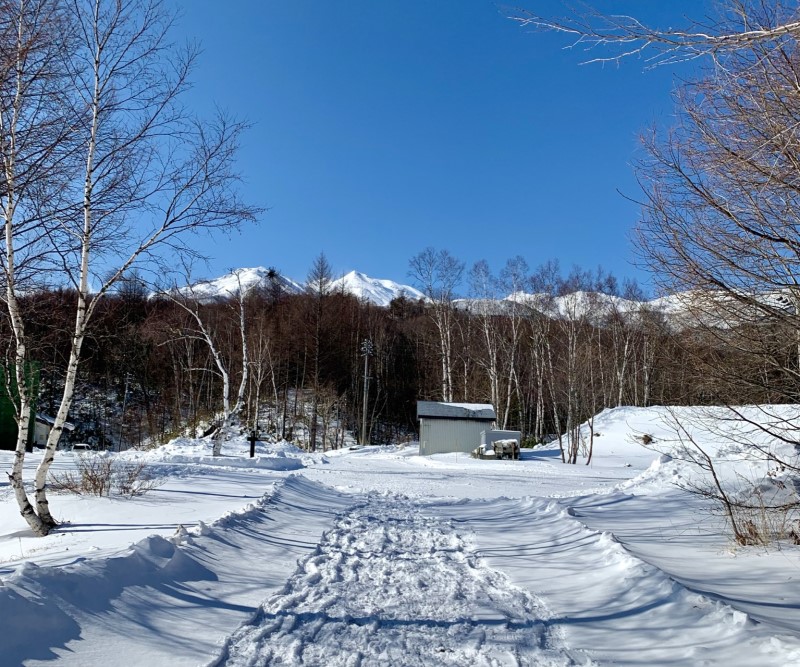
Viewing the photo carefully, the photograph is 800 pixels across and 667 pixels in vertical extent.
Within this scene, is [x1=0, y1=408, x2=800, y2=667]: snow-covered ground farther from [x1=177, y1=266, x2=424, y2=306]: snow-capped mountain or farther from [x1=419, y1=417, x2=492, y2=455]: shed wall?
[x1=419, y1=417, x2=492, y2=455]: shed wall

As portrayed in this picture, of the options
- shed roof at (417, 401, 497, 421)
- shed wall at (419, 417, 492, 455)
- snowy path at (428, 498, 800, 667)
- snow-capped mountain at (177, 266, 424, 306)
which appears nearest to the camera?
snowy path at (428, 498, 800, 667)

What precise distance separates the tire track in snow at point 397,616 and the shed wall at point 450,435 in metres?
26.8

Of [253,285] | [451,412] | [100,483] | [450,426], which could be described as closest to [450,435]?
[450,426]

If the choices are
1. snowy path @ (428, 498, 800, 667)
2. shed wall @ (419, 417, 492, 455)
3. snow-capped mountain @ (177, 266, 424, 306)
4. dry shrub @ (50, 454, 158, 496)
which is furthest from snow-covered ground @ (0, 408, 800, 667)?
shed wall @ (419, 417, 492, 455)

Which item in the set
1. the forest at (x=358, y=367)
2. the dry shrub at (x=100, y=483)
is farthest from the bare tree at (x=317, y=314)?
the dry shrub at (x=100, y=483)

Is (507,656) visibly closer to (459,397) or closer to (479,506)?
(479,506)

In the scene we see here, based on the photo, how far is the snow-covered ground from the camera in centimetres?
391

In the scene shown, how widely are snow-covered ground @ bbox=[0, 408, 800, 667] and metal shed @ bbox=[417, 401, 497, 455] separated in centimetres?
2319

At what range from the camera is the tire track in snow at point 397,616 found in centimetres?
399

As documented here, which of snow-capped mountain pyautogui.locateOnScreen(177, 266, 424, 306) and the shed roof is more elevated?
snow-capped mountain pyautogui.locateOnScreen(177, 266, 424, 306)

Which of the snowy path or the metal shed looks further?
the metal shed

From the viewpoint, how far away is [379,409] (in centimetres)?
5388

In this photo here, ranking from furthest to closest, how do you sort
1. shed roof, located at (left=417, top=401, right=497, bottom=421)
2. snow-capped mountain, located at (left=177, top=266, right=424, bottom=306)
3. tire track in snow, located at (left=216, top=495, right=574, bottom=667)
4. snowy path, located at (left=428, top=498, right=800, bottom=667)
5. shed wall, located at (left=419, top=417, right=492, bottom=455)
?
shed roof, located at (left=417, top=401, right=497, bottom=421) → shed wall, located at (left=419, top=417, right=492, bottom=455) → snow-capped mountain, located at (left=177, top=266, right=424, bottom=306) → tire track in snow, located at (left=216, top=495, right=574, bottom=667) → snowy path, located at (left=428, top=498, right=800, bottom=667)

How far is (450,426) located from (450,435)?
1.67 ft
